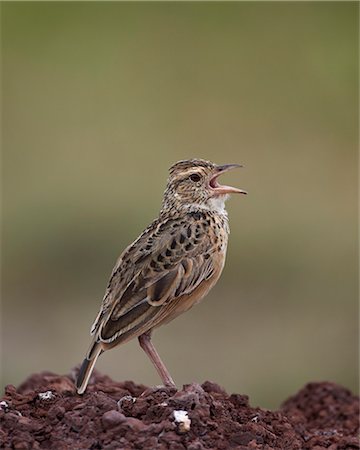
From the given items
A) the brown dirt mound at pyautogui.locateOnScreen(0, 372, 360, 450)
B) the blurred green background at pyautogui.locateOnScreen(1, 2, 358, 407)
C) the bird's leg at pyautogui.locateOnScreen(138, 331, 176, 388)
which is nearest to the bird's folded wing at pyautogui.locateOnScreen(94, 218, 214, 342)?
the bird's leg at pyautogui.locateOnScreen(138, 331, 176, 388)

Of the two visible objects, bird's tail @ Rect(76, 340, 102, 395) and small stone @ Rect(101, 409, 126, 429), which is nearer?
small stone @ Rect(101, 409, 126, 429)

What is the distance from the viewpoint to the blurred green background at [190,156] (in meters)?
14.1

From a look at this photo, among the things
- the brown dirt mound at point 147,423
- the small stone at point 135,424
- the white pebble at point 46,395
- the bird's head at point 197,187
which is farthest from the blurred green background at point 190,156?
the small stone at point 135,424

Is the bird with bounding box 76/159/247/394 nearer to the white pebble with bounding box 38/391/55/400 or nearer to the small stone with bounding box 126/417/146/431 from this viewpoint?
the white pebble with bounding box 38/391/55/400

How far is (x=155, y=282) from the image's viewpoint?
767 centimetres

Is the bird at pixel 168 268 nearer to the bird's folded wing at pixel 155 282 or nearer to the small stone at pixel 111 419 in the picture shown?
the bird's folded wing at pixel 155 282

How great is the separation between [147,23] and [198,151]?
7.10 metres

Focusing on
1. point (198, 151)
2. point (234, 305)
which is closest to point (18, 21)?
point (198, 151)

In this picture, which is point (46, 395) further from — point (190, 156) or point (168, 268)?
point (190, 156)

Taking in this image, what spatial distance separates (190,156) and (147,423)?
11607 millimetres

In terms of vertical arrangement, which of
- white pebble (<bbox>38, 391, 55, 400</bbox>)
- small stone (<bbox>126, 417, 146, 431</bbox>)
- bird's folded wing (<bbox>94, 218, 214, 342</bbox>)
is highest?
bird's folded wing (<bbox>94, 218, 214, 342</bbox>)

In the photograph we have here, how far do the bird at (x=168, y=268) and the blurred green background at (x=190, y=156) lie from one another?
451 centimetres

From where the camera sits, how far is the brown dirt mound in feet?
21.1

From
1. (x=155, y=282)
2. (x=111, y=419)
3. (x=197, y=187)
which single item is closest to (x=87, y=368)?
(x=155, y=282)
